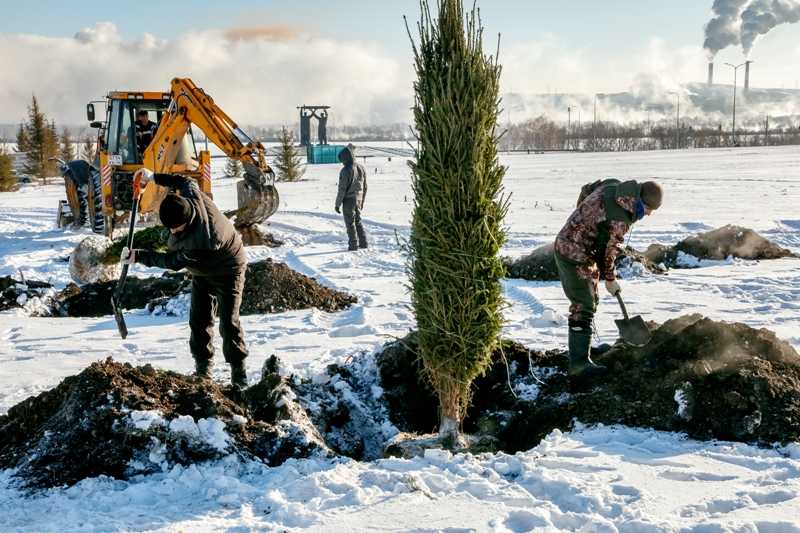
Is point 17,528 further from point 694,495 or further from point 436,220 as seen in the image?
point 694,495

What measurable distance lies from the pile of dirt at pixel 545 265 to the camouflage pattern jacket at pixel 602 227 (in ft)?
15.2

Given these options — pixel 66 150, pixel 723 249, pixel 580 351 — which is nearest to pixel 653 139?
pixel 66 150

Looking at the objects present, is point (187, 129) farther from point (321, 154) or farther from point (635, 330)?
point (321, 154)

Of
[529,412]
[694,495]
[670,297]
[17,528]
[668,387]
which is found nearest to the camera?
[17,528]

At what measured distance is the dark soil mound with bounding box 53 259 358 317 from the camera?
8516 millimetres

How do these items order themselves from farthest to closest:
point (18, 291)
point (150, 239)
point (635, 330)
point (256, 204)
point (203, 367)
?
point (256, 204) → point (150, 239) → point (18, 291) → point (203, 367) → point (635, 330)

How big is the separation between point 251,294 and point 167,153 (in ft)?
17.1

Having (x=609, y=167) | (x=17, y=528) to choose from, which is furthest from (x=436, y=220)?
(x=609, y=167)

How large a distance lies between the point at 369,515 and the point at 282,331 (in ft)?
Answer: 14.0

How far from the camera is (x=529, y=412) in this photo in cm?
524

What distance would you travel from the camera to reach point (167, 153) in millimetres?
12477

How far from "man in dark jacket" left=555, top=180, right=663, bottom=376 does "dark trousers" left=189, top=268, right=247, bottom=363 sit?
2666 mm

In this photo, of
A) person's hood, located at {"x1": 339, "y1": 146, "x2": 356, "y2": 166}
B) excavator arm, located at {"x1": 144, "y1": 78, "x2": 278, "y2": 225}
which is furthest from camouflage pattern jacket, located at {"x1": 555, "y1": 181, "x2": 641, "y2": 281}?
excavator arm, located at {"x1": 144, "y1": 78, "x2": 278, "y2": 225}

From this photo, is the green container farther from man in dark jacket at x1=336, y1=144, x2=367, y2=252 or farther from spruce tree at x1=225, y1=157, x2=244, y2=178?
man in dark jacket at x1=336, y1=144, x2=367, y2=252
